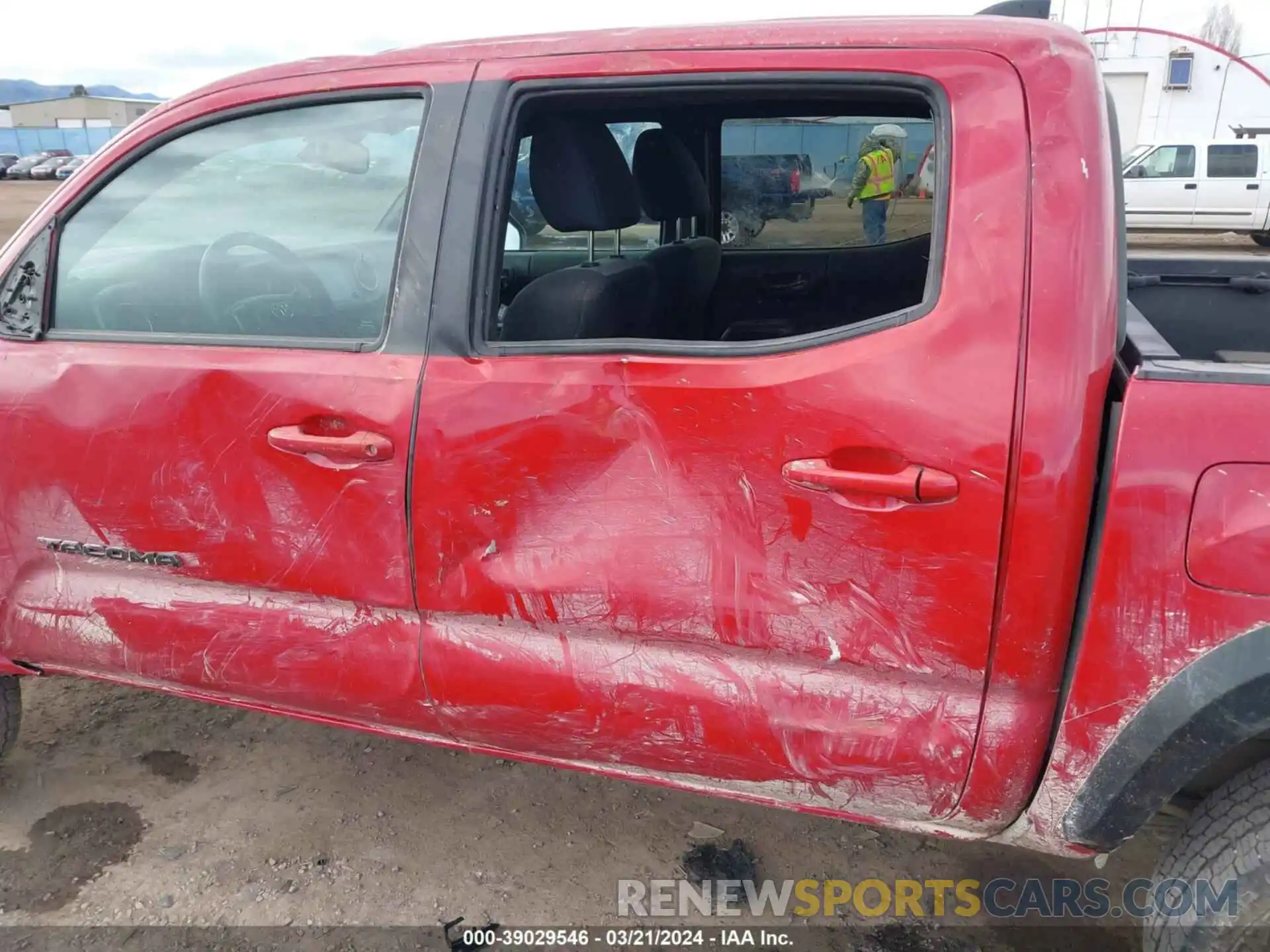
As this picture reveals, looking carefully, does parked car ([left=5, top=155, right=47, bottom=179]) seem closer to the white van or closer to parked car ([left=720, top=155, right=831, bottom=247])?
the white van

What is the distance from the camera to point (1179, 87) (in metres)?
21.0

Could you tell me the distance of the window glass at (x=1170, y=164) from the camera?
48.4 ft

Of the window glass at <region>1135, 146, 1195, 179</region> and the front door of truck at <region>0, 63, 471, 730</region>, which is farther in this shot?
the window glass at <region>1135, 146, 1195, 179</region>

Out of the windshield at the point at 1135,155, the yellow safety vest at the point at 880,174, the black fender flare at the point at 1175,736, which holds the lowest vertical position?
the black fender flare at the point at 1175,736

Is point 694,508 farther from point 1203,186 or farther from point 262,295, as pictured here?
point 1203,186

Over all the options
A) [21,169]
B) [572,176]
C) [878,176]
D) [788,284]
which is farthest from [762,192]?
[21,169]

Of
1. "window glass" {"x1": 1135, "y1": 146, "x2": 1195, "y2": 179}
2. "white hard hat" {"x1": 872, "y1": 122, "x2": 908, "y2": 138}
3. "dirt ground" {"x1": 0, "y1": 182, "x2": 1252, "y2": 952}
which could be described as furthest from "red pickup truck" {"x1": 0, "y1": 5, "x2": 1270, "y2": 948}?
"window glass" {"x1": 1135, "y1": 146, "x2": 1195, "y2": 179}

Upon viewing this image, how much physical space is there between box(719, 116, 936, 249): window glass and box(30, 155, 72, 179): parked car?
134 feet

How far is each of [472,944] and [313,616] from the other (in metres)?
0.83

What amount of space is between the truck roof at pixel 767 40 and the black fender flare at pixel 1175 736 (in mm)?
990

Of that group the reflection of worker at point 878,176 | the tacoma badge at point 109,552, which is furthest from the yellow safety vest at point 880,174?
the tacoma badge at point 109,552

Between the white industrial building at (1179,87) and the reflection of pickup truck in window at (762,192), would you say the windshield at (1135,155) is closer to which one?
the white industrial building at (1179,87)

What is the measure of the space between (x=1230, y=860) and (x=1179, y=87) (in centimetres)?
2455

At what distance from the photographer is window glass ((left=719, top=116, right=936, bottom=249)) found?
2.95 metres
